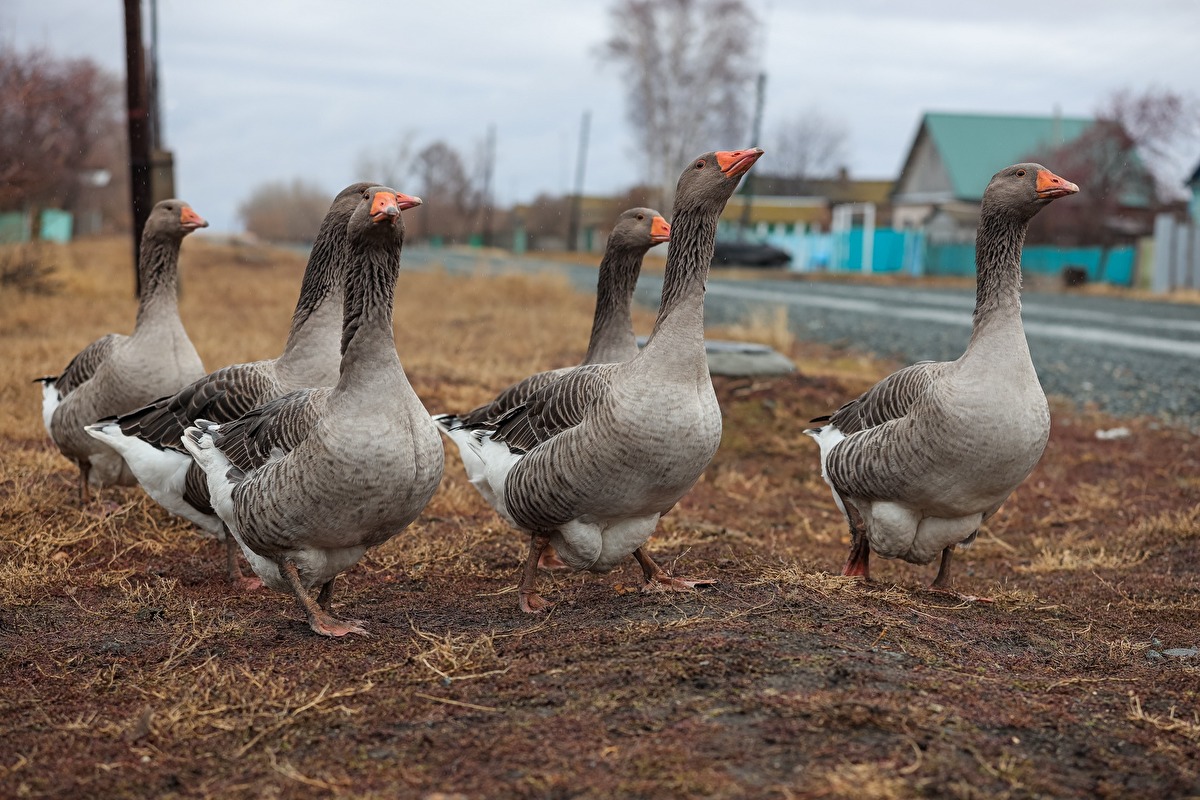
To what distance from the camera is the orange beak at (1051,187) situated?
5.73 m

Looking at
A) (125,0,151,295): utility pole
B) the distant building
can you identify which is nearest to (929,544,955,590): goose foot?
(125,0,151,295): utility pole

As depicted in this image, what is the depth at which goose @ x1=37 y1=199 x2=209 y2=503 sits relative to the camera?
698 centimetres

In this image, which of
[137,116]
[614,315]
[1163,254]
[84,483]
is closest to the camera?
[614,315]

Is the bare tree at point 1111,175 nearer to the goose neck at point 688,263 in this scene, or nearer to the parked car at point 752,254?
the parked car at point 752,254

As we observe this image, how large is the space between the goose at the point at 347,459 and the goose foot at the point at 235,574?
2.82 ft

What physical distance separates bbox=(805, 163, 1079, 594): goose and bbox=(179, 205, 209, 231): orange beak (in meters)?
4.34

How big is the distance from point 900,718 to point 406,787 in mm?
1506

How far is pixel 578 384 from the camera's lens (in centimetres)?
537

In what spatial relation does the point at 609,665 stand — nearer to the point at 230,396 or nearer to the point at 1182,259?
the point at 230,396

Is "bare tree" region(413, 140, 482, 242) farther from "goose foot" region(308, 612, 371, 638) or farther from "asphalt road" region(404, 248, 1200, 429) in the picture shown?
"goose foot" region(308, 612, 371, 638)

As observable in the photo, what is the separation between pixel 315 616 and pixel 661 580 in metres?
1.74

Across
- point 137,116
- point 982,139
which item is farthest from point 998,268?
point 982,139

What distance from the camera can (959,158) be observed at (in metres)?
49.4

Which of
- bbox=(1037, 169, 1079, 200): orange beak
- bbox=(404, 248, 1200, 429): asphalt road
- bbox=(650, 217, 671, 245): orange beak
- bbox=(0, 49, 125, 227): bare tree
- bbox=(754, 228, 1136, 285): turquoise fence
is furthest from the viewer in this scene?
bbox=(754, 228, 1136, 285): turquoise fence
